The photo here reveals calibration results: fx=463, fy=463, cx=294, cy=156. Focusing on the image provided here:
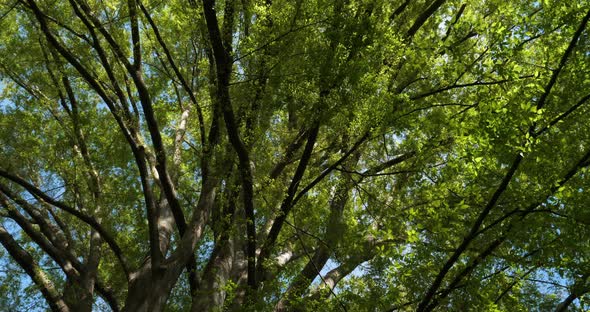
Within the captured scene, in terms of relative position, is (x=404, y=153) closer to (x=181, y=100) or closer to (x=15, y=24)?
(x=181, y=100)

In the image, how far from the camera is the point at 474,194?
5.68m

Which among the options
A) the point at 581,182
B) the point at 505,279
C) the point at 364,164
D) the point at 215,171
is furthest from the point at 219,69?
the point at 364,164

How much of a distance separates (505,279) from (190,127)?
6.66 m

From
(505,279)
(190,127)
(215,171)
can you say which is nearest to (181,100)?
(190,127)

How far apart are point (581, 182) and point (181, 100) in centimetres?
722

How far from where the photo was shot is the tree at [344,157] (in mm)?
4914

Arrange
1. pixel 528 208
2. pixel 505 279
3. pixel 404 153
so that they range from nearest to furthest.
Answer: pixel 528 208, pixel 505 279, pixel 404 153

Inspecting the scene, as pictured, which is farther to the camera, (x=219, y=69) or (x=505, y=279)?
(x=505, y=279)

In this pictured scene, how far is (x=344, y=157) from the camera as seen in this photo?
5.94 metres

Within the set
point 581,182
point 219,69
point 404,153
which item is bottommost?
point 581,182

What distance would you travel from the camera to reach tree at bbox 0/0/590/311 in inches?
193

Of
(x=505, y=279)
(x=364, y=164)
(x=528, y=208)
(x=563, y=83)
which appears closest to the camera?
(x=528, y=208)

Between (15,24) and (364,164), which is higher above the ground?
(15,24)

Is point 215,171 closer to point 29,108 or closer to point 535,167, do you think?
point 535,167
